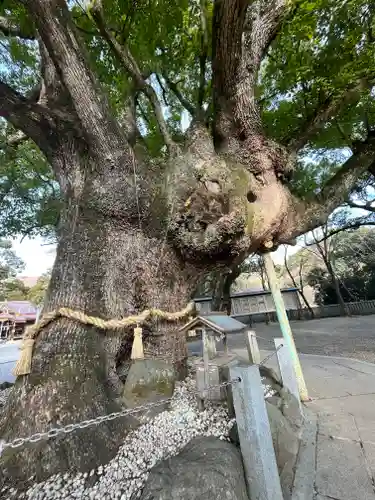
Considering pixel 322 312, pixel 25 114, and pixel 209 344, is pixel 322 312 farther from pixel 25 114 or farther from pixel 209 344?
pixel 25 114

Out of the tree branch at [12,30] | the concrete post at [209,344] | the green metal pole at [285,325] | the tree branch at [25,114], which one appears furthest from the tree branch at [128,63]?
the concrete post at [209,344]

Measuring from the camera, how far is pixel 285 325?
3.15m

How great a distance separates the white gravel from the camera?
144 centimetres

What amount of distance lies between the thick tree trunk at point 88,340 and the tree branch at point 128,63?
5.42ft

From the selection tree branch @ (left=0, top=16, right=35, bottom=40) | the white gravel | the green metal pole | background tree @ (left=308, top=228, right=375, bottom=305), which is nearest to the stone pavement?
the green metal pole

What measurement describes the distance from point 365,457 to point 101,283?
263cm

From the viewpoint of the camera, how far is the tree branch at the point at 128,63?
11.7 ft

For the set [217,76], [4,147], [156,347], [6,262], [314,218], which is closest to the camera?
[156,347]

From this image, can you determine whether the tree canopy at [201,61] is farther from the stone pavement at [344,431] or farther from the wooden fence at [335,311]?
the wooden fence at [335,311]

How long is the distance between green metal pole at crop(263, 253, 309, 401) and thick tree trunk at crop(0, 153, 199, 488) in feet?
3.94

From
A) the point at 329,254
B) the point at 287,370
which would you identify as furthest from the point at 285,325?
the point at 329,254

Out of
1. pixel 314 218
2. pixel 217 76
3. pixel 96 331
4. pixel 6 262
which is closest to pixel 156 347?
pixel 96 331

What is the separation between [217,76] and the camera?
3033 mm

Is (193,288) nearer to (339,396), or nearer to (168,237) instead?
(168,237)
